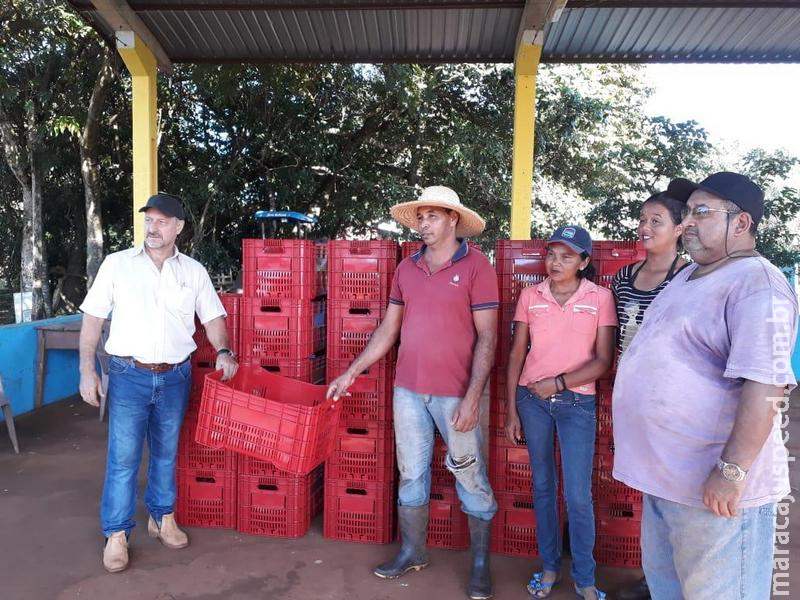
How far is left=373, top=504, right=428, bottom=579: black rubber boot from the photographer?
331cm

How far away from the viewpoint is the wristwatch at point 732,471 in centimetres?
167

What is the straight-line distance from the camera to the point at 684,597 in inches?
74.9

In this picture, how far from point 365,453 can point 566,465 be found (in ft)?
4.16

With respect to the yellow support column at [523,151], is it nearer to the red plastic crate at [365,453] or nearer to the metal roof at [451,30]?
the metal roof at [451,30]

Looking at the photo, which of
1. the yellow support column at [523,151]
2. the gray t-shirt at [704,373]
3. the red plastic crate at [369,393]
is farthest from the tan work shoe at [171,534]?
the yellow support column at [523,151]

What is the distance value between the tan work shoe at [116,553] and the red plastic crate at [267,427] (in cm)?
91

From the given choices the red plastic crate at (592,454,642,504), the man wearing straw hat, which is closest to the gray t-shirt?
the man wearing straw hat

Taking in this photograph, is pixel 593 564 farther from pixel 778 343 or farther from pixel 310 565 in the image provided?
pixel 778 343

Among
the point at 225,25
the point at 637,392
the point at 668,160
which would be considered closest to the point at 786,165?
the point at 668,160

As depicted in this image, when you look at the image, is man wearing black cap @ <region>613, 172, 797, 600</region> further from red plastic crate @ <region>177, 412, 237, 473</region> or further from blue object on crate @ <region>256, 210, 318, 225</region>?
blue object on crate @ <region>256, 210, 318, 225</region>

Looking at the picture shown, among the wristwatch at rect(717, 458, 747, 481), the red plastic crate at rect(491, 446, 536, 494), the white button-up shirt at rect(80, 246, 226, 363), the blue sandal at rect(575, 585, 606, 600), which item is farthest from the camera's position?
the red plastic crate at rect(491, 446, 536, 494)

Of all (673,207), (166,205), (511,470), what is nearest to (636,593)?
(511,470)

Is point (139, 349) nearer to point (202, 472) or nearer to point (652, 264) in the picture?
point (202, 472)

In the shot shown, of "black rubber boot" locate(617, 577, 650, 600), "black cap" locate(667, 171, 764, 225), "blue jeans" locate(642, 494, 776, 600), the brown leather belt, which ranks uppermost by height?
"black cap" locate(667, 171, 764, 225)
